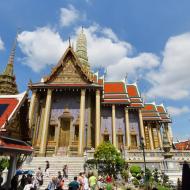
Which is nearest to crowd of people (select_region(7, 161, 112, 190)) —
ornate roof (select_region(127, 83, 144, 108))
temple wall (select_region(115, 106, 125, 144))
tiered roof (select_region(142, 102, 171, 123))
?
temple wall (select_region(115, 106, 125, 144))

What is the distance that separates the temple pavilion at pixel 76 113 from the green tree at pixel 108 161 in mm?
5624

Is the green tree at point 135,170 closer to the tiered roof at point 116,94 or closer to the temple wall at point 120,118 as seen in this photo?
the temple wall at point 120,118

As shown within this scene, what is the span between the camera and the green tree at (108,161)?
16453 millimetres

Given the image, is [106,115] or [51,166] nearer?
[51,166]

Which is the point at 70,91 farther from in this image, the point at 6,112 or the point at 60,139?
the point at 6,112

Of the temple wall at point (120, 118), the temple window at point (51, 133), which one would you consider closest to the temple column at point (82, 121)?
the temple window at point (51, 133)

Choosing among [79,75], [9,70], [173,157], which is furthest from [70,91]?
[9,70]

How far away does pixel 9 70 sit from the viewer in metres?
39.7

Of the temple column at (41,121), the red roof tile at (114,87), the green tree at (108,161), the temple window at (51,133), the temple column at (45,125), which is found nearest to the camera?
the green tree at (108,161)

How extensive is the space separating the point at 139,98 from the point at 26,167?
19.3m

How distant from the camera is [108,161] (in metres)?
16.7

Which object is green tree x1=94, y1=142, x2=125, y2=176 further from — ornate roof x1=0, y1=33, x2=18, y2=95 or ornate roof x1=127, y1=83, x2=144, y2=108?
ornate roof x1=0, y1=33, x2=18, y2=95

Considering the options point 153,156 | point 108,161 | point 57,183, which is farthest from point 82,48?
point 57,183

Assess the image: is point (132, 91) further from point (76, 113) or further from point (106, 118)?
point (76, 113)
